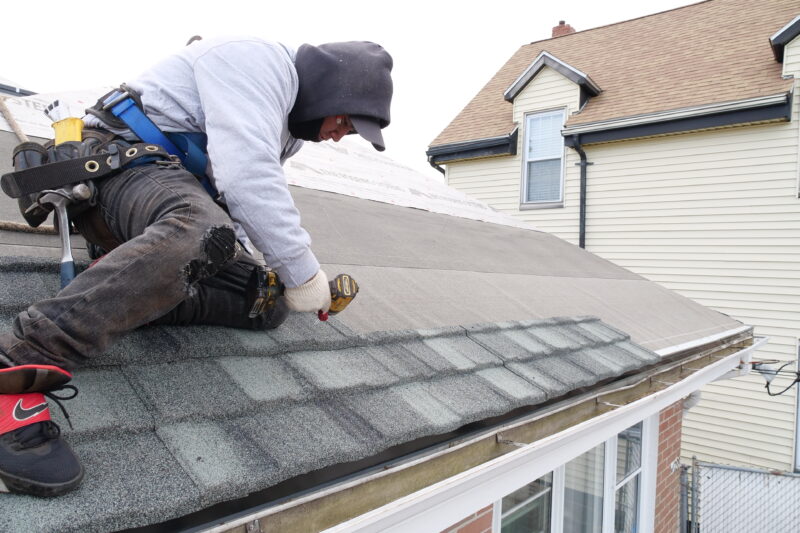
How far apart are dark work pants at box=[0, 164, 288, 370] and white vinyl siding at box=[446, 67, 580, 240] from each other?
36.2ft

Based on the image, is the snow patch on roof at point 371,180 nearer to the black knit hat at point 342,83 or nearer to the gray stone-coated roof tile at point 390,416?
the black knit hat at point 342,83

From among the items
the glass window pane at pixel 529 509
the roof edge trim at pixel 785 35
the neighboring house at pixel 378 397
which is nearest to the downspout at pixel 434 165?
the roof edge trim at pixel 785 35

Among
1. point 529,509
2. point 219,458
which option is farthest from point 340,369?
point 529,509

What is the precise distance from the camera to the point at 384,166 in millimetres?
6996

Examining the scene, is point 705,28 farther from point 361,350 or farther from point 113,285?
point 113,285

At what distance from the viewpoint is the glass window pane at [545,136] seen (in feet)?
40.7

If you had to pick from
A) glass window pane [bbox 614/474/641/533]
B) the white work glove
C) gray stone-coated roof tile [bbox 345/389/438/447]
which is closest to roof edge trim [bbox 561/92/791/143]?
glass window pane [bbox 614/474/641/533]

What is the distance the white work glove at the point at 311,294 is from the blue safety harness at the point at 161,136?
57 centimetres

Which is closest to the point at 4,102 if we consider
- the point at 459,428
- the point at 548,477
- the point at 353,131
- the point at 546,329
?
the point at 353,131

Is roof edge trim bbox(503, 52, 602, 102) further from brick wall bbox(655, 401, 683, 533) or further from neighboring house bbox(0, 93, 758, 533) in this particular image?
neighboring house bbox(0, 93, 758, 533)

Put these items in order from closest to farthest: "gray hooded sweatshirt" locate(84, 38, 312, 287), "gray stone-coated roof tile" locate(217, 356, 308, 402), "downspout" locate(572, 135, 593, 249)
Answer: "gray hooded sweatshirt" locate(84, 38, 312, 287) < "gray stone-coated roof tile" locate(217, 356, 308, 402) < "downspout" locate(572, 135, 593, 249)

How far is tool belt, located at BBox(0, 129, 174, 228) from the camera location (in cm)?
176

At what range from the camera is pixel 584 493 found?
16.7 feet

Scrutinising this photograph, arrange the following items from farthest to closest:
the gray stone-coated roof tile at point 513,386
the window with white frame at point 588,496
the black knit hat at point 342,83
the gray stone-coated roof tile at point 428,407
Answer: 1. the window with white frame at point 588,496
2. the gray stone-coated roof tile at point 513,386
3. the gray stone-coated roof tile at point 428,407
4. the black knit hat at point 342,83
